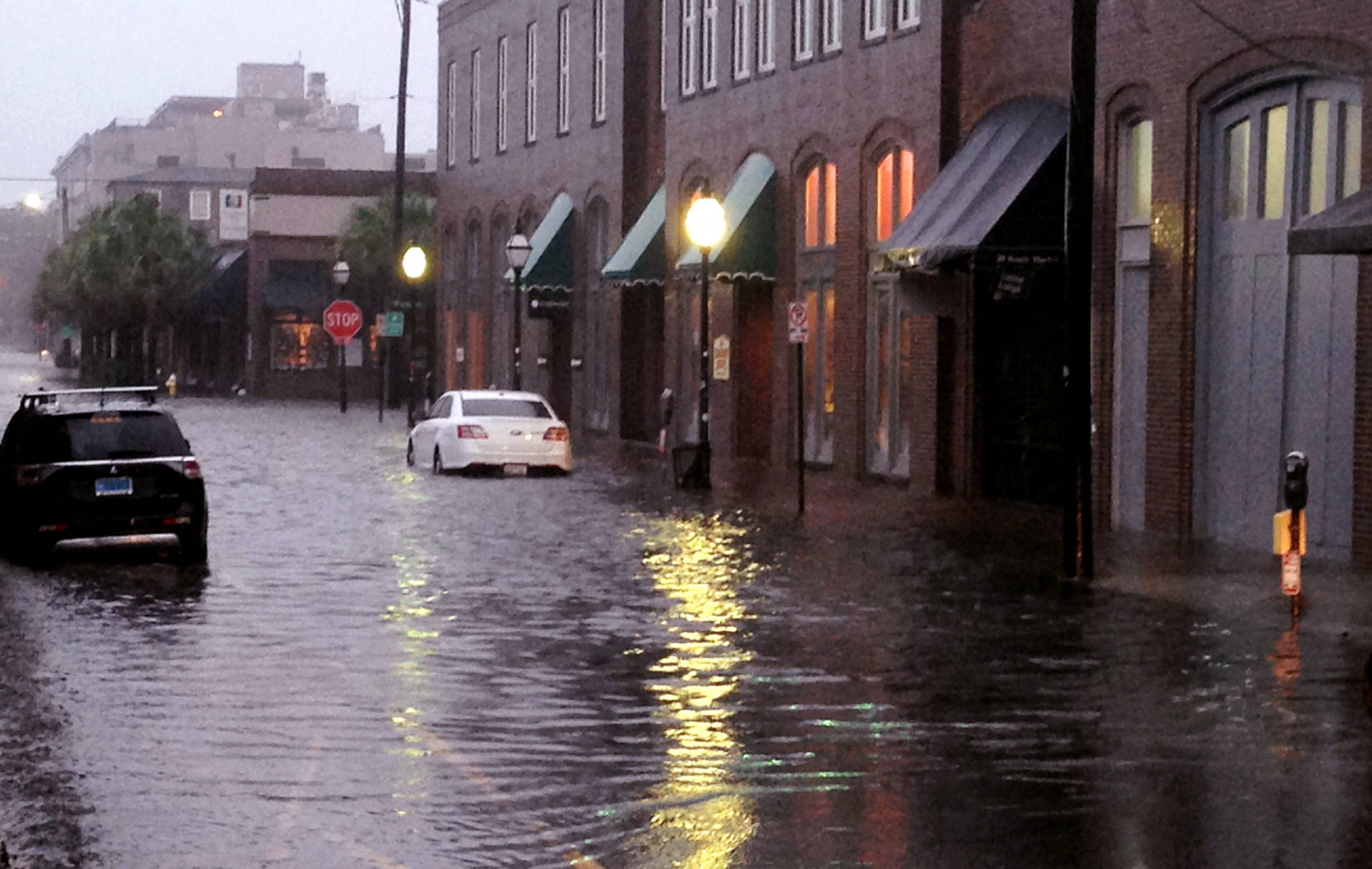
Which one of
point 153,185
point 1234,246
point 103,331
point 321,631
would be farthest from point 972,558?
point 153,185

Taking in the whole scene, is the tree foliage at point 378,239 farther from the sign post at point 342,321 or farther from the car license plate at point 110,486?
the car license plate at point 110,486

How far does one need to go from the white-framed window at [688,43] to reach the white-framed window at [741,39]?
2260 mm

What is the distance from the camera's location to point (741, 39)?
40.4 metres

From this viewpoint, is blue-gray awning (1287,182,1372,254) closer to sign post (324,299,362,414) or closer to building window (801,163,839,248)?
building window (801,163,839,248)

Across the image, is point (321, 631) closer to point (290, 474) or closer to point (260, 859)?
point (260, 859)

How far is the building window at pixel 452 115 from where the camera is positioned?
62.8 meters

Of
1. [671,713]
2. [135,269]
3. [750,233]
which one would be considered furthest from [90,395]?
[135,269]

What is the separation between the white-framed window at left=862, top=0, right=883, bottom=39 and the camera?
3356 cm

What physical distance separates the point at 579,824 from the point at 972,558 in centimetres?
1255

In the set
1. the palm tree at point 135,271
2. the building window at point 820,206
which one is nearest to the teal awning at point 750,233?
the building window at point 820,206

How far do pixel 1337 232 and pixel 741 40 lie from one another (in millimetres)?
23834

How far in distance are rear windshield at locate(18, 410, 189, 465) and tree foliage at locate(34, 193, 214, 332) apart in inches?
2921

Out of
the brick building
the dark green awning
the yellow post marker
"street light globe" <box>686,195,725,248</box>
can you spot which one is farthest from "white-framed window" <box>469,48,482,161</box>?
the yellow post marker

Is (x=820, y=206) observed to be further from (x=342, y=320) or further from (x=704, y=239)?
(x=342, y=320)
